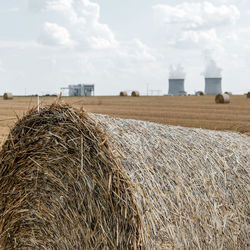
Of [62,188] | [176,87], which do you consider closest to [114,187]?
[62,188]

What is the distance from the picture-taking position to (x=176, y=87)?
53906 millimetres

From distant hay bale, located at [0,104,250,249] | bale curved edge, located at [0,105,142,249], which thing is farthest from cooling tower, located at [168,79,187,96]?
bale curved edge, located at [0,105,142,249]

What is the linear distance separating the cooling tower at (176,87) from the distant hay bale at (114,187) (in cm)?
4995

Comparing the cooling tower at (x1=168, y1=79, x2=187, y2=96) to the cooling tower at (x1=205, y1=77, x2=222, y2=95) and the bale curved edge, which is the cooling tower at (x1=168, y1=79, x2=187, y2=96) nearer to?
the cooling tower at (x1=205, y1=77, x2=222, y2=95)

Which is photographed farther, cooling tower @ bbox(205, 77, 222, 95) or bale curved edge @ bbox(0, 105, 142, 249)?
cooling tower @ bbox(205, 77, 222, 95)

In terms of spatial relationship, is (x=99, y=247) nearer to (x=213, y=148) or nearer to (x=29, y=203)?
(x=29, y=203)

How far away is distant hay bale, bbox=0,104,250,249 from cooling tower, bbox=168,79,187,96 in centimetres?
4995

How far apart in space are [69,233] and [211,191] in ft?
4.24

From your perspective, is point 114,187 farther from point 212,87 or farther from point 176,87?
point 176,87

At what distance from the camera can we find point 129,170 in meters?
2.90

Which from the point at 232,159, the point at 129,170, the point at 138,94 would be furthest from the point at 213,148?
the point at 138,94

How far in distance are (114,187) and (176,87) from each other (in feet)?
170

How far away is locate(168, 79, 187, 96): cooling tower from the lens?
2106 inches

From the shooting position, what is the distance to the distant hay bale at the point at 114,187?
2.87 meters
